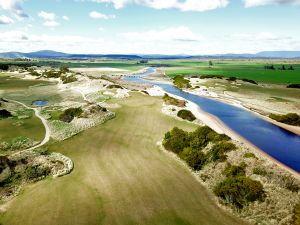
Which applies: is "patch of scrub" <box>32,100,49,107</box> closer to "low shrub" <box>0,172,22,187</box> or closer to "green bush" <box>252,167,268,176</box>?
"low shrub" <box>0,172,22,187</box>

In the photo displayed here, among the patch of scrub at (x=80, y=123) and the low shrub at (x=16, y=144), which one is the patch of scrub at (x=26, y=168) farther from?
the patch of scrub at (x=80, y=123)

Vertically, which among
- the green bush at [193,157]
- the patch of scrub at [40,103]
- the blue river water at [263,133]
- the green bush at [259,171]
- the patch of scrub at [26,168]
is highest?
the green bush at [259,171]

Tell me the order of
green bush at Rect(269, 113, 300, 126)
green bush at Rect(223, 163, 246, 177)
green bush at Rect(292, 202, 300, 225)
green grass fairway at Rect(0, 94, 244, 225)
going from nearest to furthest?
1. green bush at Rect(292, 202, 300, 225)
2. green grass fairway at Rect(0, 94, 244, 225)
3. green bush at Rect(223, 163, 246, 177)
4. green bush at Rect(269, 113, 300, 126)

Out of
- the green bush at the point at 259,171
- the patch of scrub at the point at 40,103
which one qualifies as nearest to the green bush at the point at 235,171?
the green bush at the point at 259,171

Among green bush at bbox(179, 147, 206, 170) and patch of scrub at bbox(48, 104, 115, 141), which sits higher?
green bush at bbox(179, 147, 206, 170)

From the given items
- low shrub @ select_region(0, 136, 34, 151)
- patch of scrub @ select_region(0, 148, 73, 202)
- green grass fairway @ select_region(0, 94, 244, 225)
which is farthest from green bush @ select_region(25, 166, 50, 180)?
low shrub @ select_region(0, 136, 34, 151)

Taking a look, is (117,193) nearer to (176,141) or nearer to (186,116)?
(176,141)

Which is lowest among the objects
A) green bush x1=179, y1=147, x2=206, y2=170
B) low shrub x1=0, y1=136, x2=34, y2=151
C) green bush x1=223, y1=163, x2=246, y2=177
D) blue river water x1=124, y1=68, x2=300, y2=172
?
blue river water x1=124, y1=68, x2=300, y2=172
